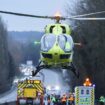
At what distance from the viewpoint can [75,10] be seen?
238ft

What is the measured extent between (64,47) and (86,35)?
1644 inches

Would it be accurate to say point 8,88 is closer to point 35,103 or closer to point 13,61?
point 13,61

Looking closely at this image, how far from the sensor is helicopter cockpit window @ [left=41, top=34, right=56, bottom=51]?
2625cm

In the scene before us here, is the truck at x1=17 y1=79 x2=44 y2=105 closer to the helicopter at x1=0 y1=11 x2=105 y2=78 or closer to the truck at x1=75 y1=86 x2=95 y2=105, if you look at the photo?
the truck at x1=75 y1=86 x2=95 y2=105

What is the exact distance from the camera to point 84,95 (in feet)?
98.1

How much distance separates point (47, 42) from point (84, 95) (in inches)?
169

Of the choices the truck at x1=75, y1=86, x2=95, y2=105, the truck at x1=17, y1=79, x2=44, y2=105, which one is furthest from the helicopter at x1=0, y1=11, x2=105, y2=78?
the truck at x1=17, y1=79, x2=44, y2=105

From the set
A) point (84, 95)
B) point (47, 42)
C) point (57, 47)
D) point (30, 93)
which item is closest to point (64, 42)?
point (57, 47)

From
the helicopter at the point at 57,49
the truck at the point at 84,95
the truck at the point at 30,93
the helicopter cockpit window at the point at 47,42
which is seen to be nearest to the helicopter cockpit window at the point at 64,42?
the helicopter at the point at 57,49

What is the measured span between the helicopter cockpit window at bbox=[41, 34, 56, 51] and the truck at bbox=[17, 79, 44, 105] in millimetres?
18331

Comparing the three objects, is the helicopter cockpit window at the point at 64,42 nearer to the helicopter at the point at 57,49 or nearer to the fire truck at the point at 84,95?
the helicopter at the point at 57,49

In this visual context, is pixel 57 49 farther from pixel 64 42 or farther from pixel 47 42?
pixel 47 42

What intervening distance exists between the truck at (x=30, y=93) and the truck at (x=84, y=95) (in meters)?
14.9

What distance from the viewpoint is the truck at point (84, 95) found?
97.0 feet
